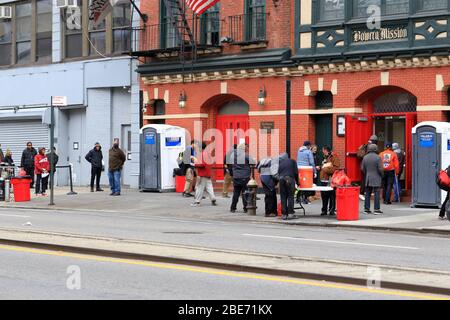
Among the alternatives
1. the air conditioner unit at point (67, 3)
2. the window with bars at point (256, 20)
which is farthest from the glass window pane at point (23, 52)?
the window with bars at point (256, 20)

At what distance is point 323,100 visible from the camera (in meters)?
29.3

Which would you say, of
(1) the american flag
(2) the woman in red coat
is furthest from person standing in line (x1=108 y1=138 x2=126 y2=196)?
(1) the american flag

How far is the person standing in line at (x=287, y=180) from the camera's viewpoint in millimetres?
22062

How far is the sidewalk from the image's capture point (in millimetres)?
21000

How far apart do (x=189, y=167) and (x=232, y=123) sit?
3.59 m

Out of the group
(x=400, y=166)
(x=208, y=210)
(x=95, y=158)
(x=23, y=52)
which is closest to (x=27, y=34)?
(x=23, y=52)

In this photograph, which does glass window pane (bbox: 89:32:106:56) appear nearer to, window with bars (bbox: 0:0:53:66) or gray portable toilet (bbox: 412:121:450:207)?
window with bars (bbox: 0:0:53:66)

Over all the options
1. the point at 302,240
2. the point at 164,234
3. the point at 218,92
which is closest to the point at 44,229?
the point at 164,234

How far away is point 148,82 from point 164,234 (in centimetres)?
1671

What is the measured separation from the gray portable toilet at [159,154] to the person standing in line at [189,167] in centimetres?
225

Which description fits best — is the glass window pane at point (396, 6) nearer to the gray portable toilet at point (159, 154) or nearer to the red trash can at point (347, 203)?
the red trash can at point (347, 203)

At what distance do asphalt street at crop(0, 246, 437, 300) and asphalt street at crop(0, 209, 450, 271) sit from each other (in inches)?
106

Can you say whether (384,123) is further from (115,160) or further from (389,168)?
(115,160)

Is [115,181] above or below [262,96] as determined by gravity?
below
